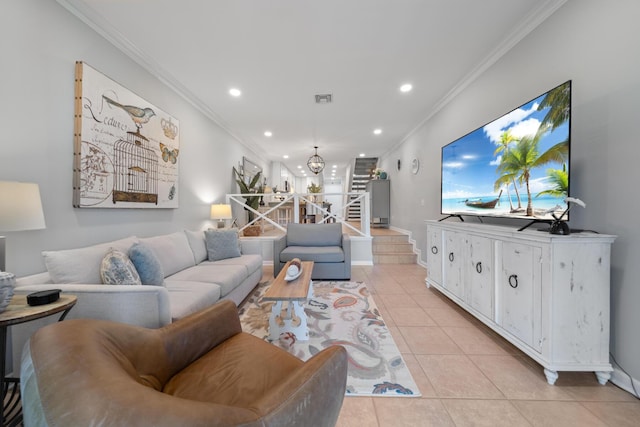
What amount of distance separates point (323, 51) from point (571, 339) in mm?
3065

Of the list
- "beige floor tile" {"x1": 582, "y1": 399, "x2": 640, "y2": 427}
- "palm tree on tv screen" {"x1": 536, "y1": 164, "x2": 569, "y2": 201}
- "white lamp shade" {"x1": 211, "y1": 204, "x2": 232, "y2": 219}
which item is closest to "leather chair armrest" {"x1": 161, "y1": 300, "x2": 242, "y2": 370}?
"beige floor tile" {"x1": 582, "y1": 399, "x2": 640, "y2": 427}

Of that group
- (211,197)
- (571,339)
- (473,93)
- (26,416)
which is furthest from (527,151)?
(211,197)

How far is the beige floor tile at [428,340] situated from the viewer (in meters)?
1.91

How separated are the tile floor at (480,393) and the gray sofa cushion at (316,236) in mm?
1916

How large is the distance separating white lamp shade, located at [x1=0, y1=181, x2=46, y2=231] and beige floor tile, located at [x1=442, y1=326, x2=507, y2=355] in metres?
2.94

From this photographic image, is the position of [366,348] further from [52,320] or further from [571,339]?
[52,320]

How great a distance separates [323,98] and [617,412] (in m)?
3.89

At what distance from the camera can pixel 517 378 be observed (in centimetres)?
161

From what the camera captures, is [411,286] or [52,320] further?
[411,286]

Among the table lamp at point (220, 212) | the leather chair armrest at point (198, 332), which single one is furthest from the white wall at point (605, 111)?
the table lamp at point (220, 212)

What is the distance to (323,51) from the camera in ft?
8.31

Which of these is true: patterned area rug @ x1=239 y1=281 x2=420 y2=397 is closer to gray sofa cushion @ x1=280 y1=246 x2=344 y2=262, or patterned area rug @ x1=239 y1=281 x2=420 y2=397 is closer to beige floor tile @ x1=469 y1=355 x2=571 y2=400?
gray sofa cushion @ x1=280 y1=246 x2=344 y2=262

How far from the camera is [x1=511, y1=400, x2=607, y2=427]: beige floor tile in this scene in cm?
128

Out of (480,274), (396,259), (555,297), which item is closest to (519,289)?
(555,297)
